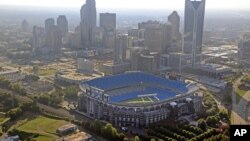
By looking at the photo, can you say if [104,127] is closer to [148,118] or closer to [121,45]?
[148,118]

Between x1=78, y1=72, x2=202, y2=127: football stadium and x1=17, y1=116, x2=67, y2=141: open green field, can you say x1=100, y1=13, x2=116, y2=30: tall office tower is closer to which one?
x1=78, y1=72, x2=202, y2=127: football stadium

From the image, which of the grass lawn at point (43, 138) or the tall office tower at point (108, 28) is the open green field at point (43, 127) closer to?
the grass lawn at point (43, 138)

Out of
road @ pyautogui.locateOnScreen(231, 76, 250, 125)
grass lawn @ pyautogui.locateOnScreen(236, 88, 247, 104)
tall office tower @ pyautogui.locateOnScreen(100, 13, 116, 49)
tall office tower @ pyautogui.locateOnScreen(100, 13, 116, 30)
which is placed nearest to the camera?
road @ pyautogui.locateOnScreen(231, 76, 250, 125)

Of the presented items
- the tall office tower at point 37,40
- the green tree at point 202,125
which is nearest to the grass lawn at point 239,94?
the green tree at point 202,125

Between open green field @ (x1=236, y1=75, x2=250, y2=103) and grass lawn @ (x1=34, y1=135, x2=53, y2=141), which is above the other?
open green field @ (x1=236, y1=75, x2=250, y2=103)

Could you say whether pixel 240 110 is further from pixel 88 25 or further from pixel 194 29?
pixel 88 25

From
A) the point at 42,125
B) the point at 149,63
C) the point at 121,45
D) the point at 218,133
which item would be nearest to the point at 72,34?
the point at 121,45

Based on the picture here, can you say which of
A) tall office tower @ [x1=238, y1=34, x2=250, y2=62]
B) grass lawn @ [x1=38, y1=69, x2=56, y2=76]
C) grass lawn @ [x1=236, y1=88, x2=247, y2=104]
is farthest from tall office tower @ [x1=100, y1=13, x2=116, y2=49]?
grass lawn @ [x1=236, y1=88, x2=247, y2=104]
